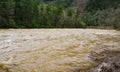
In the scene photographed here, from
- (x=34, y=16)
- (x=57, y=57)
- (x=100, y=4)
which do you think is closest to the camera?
(x=57, y=57)

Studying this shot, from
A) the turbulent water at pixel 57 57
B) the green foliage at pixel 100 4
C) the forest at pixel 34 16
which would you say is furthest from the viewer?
the green foliage at pixel 100 4

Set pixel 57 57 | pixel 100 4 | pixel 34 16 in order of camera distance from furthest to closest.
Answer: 1. pixel 100 4
2. pixel 34 16
3. pixel 57 57

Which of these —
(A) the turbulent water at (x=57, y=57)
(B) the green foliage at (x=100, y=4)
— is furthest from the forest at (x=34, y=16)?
(B) the green foliage at (x=100, y=4)

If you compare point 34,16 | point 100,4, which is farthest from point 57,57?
point 100,4

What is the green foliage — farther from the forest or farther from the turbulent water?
the turbulent water

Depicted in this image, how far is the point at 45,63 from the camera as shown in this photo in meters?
15.4

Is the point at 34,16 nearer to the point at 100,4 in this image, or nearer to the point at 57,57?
the point at 57,57

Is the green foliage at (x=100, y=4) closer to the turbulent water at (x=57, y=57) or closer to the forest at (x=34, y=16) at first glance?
the forest at (x=34, y=16)

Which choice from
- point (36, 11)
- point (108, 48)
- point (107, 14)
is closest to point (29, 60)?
point (108, 48)

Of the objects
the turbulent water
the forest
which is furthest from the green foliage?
the turbulent water

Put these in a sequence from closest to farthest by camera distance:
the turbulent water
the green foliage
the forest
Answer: the turbulent water → the forest → the green foliage

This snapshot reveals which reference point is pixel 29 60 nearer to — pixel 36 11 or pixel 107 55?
pixel 107 55

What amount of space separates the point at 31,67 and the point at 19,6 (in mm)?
40170

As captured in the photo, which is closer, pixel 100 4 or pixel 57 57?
pixel 57 57
